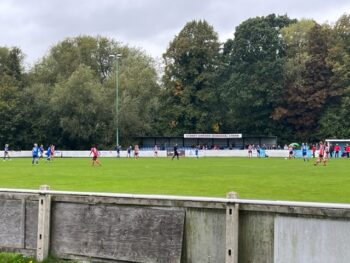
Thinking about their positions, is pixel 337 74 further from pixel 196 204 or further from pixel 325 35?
pixel 196 204

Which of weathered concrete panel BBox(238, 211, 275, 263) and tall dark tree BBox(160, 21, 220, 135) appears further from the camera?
tall dark tree BBox(160, 21, 220, 135)

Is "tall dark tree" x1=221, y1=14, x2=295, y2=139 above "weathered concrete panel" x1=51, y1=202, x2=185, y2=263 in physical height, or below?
above

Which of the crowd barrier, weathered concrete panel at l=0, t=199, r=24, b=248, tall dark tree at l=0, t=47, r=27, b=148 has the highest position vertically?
tall dark tree at l=0, t=47, r=27, b=148

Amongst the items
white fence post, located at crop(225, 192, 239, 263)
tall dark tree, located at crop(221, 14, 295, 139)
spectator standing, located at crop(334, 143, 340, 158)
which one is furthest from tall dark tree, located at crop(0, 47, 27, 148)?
white fence post, located at crop(225, 192, 239, 263)

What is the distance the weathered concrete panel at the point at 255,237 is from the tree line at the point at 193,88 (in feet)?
226

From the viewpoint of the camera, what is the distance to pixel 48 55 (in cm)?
9125

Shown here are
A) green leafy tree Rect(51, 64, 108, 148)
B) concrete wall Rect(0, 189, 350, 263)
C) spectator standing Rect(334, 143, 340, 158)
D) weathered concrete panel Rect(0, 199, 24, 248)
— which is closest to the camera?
concrete wall Rect(0, 189, 350, 263)

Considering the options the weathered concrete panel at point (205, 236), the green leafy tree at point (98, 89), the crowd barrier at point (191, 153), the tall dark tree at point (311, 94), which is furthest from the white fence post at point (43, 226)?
the tall dark tree at point (311, 94)

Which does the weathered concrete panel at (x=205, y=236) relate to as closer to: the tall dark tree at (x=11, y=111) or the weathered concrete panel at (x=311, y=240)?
the weathered concrete panel at (x=311, y=240)

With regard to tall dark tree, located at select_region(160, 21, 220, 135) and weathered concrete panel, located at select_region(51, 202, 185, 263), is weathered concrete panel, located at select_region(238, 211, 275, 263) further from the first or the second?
tall dark tree, located at select_region(160, 21, 220, 135)

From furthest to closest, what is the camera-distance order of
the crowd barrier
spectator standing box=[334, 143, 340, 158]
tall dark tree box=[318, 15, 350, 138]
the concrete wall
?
tall dark tree box=[318, 15, 350, 138], the crowd barrier, spectator standing box=[334, 143, 340, 158], the concrete wall

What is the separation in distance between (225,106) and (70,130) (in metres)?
25.7

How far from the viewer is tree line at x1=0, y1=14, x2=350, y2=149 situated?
77.3 m

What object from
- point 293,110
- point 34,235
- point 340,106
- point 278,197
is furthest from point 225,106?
point 34,235
